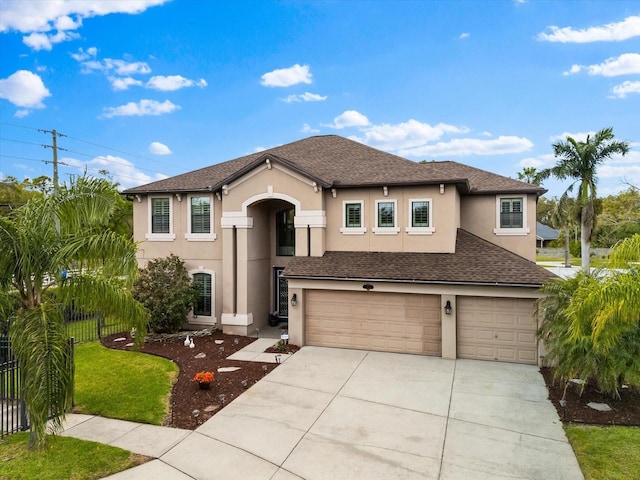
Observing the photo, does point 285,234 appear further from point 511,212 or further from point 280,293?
point 511,212

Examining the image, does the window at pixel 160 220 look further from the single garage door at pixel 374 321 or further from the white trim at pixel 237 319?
the single garage door at pixel 374 321

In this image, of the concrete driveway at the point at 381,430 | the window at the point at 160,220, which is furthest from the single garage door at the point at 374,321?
the window at the point at 160,220

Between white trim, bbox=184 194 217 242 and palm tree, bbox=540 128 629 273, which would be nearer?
white trim, bbox=184 194 217 242

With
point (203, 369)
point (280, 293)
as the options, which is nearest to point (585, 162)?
point (280, 293)

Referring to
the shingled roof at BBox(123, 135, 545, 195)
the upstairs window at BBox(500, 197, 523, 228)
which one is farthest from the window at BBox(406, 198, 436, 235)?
the upstairs window at BBox(500, 197, 523, 228)

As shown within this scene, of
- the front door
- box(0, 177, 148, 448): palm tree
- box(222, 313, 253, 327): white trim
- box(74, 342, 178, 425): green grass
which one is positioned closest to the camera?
box(0, 177, 148, 448): palm tree

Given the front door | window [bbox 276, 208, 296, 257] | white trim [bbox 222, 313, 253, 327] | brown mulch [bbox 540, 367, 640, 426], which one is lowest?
brown mulch [bbox 540, 367, 640, 426]

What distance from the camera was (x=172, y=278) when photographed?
46.2 feet

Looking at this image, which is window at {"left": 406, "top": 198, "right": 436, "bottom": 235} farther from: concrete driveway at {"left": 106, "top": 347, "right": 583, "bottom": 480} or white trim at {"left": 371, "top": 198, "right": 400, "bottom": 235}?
concrete driveway at {"left": 106, "top": 347, "right": 583, "bottom": 480}

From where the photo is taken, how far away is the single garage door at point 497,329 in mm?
10906

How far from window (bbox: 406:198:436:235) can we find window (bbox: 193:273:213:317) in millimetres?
8281

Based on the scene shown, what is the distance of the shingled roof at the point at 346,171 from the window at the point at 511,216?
486mm

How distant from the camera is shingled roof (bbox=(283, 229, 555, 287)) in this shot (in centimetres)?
1105

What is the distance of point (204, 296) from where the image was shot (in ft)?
50.0
